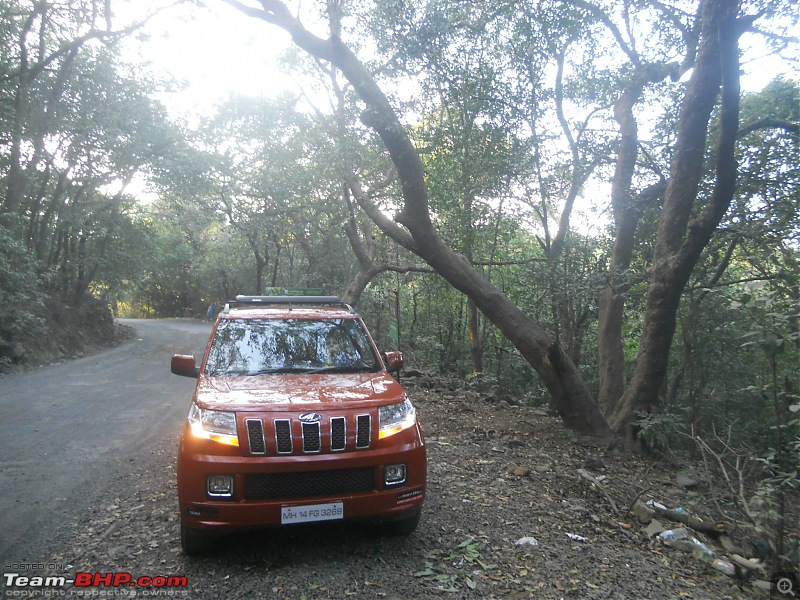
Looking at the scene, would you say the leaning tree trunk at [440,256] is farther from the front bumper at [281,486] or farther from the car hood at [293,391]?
the front bumper at [281,486]

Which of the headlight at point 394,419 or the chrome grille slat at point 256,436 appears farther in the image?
the headlight at point 394,419

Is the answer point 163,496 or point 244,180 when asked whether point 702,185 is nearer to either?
point 163,496

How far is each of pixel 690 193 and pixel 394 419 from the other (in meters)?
5.12

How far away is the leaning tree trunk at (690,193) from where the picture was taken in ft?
19.2

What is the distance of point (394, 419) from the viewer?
13.1ft

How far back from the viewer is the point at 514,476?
5875 millimetres

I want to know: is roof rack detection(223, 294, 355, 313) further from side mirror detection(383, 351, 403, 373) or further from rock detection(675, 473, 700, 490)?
rock detection(675, 473, 700, 490)

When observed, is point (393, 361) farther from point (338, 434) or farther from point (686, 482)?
point (686, 482)

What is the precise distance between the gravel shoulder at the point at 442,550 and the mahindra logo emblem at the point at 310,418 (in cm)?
99

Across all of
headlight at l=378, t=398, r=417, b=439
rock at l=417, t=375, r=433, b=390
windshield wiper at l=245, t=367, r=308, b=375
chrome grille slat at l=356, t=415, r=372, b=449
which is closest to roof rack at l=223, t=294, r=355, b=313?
windshield wiper at l=245, t=367, r=308, b=375

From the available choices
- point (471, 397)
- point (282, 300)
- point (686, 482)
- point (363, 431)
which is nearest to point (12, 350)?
point (282, 300)

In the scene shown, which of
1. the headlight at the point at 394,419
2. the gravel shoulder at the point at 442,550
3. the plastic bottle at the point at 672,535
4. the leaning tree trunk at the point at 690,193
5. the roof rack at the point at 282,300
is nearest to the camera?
the gravel shoulder at the point at 442,550

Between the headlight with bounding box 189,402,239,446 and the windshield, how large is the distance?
0.84 meters

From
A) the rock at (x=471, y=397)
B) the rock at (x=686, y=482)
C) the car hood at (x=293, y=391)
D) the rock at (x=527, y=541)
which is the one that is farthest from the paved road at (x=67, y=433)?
the rock at (x=686, y=482)
